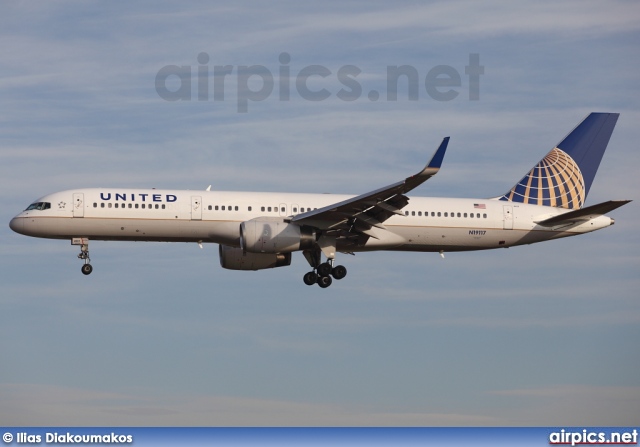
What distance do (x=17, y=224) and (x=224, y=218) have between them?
10.3 meters

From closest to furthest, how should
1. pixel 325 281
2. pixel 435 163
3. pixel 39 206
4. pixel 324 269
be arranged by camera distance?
pixel 435 163
pixel 39 206
pixel 325 281
pixel 324 269

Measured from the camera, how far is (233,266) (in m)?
69.6

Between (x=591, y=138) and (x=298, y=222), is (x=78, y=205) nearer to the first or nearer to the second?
(x=298, y=222)

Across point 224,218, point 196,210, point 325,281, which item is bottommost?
point 325,281

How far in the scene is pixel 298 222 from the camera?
63.5m

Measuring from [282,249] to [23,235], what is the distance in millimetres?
12996

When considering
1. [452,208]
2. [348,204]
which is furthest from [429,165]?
[452,208]

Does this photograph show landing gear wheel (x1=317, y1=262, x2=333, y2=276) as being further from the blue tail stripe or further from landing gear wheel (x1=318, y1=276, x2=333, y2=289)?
the blue tail stripe

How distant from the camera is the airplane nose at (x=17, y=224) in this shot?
2553 inches

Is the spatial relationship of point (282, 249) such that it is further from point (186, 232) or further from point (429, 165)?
point (429, 165)

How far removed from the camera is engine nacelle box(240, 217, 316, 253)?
62594mm

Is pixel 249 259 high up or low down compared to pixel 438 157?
down

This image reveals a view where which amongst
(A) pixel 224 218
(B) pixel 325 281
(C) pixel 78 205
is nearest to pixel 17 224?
(C) pixel 78 205

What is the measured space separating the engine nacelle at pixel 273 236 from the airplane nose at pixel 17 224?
11013 mm
